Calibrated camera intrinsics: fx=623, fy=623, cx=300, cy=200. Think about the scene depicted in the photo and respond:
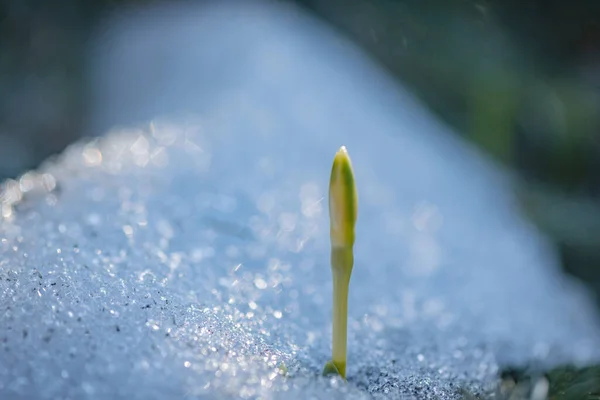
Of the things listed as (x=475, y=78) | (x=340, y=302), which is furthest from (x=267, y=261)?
(x=475, y=78)

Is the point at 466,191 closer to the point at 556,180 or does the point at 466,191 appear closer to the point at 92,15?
the point at 556,180

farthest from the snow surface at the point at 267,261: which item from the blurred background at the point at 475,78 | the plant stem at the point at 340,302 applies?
the blurred background at the point at 475,78

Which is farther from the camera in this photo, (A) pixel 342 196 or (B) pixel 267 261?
(B) pixel 267 261

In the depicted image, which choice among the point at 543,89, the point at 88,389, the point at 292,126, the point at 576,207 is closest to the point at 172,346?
the point at 88,389

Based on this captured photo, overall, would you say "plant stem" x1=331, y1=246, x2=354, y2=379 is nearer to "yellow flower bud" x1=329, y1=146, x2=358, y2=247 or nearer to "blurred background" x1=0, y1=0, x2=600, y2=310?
"yellow flower bud" x1=329, y1=146, x2=358, y2=247

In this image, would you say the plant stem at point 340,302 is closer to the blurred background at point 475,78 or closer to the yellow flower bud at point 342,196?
the yellow flower bud at point 342,196

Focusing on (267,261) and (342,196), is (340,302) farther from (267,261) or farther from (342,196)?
(267,261)
